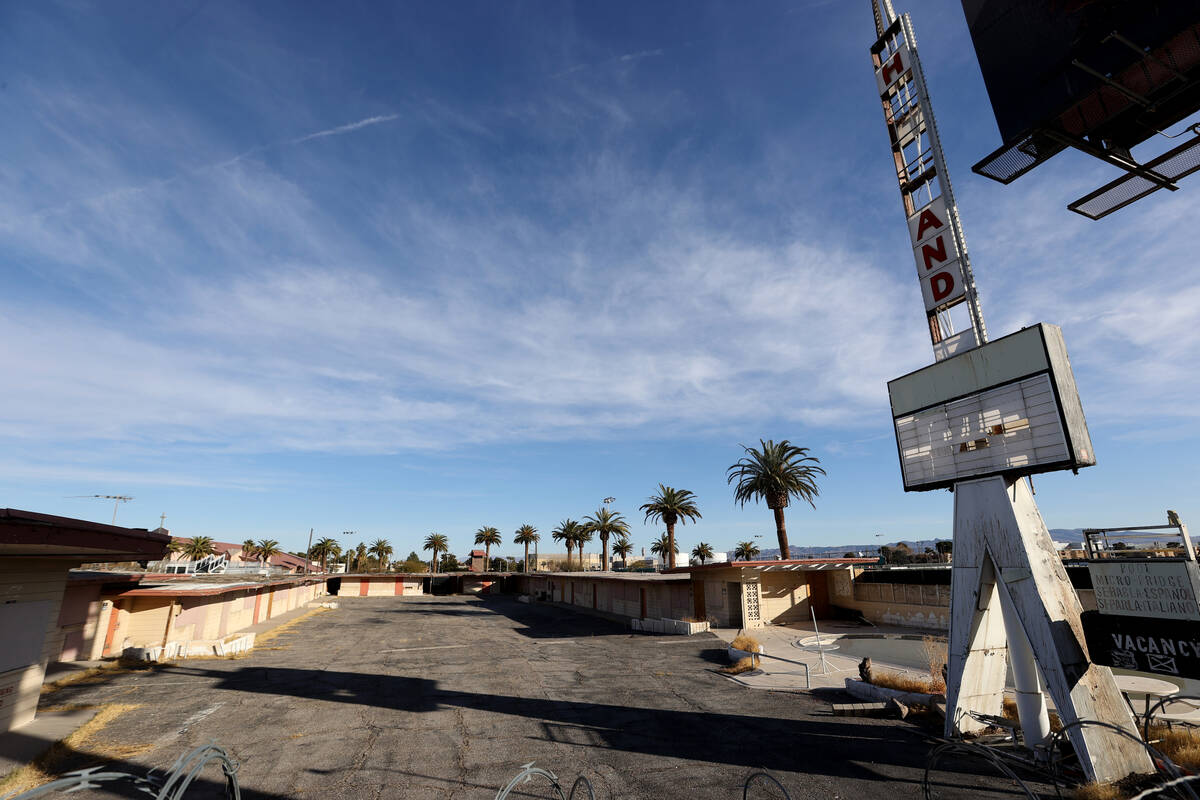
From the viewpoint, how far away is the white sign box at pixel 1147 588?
10.1 m

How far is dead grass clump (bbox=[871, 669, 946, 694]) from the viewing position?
16594 mm

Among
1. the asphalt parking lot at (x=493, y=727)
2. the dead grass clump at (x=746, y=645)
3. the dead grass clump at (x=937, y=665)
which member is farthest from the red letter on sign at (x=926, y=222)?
the dead grass clump at (x=746, y=645)

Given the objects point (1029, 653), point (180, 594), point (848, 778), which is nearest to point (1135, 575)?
point (1029, 653)

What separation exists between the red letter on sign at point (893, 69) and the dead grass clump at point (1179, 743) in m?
19.1

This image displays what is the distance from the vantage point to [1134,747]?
35.6 feet

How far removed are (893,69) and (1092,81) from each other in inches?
379

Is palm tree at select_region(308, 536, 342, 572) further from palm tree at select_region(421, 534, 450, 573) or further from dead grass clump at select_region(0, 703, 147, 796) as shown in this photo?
dead grass clump at select_region(0, 703, 147, 796)

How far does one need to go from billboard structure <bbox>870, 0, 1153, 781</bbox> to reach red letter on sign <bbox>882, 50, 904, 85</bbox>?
1551 mm

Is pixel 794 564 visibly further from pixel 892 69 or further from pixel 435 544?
pixel 435 544

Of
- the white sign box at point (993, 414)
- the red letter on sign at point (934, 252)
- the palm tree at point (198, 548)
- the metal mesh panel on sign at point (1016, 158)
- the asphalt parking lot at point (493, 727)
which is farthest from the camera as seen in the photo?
the palm tree at point (198, 548)

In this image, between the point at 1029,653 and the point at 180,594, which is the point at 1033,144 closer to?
the point at 1029,653

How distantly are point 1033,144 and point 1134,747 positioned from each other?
39.8ft

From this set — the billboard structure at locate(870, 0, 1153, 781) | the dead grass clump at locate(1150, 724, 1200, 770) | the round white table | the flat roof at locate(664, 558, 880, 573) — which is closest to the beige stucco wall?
the billboard structure at locate(870, 0, 1153, 781)

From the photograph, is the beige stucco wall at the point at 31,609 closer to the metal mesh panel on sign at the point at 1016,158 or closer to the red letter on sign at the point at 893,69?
the metal mesh panel on sign at the point at 1016,158
